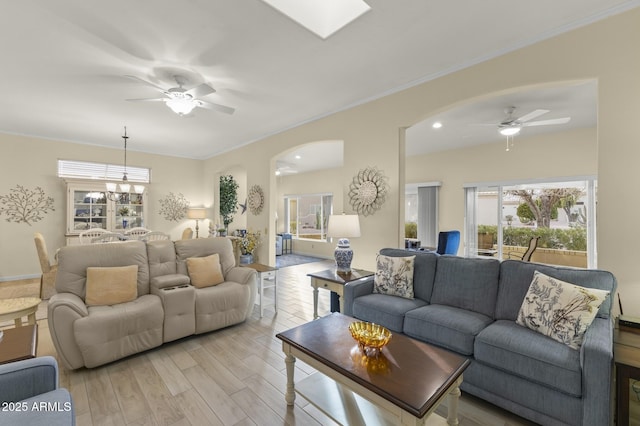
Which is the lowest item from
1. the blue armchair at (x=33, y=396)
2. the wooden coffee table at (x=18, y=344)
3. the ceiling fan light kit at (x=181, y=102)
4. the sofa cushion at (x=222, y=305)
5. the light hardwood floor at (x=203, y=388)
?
the light hardwood floor at (x=203, y=388)

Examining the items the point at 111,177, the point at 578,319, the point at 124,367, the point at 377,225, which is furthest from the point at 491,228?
the point at 111,177

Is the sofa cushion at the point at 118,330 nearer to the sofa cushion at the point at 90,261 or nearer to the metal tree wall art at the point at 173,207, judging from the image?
the sofa cushion at the point at 90,261

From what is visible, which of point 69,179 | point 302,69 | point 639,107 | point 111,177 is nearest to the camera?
point 639,107

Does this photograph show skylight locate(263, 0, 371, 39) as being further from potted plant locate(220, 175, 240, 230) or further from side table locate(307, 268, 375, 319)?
potted plant locate(220, 175, 240, 230)

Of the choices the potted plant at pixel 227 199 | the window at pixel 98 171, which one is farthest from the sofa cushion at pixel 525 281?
the window at pixel 98 171

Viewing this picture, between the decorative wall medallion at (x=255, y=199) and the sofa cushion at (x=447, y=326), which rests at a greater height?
the decorative wall medallion at (x=255, y=199)

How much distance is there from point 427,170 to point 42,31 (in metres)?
6.78

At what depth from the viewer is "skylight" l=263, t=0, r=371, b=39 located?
7.28 ft

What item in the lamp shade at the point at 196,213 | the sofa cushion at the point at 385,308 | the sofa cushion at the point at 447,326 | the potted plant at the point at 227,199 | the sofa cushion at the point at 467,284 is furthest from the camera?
the potted plant at the point at 227,199

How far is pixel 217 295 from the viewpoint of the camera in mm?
3176

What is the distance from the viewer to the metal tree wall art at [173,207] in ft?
24.4

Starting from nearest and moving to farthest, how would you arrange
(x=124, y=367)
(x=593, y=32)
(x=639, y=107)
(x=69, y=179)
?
1. (x=639, y=107)
2. (x=593, y=32)
3. (x=124, y=367)
4. (x=69, y=179)

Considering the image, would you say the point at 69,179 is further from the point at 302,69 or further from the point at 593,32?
the point at 593,32

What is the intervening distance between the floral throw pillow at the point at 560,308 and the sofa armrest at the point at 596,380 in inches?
7.9
